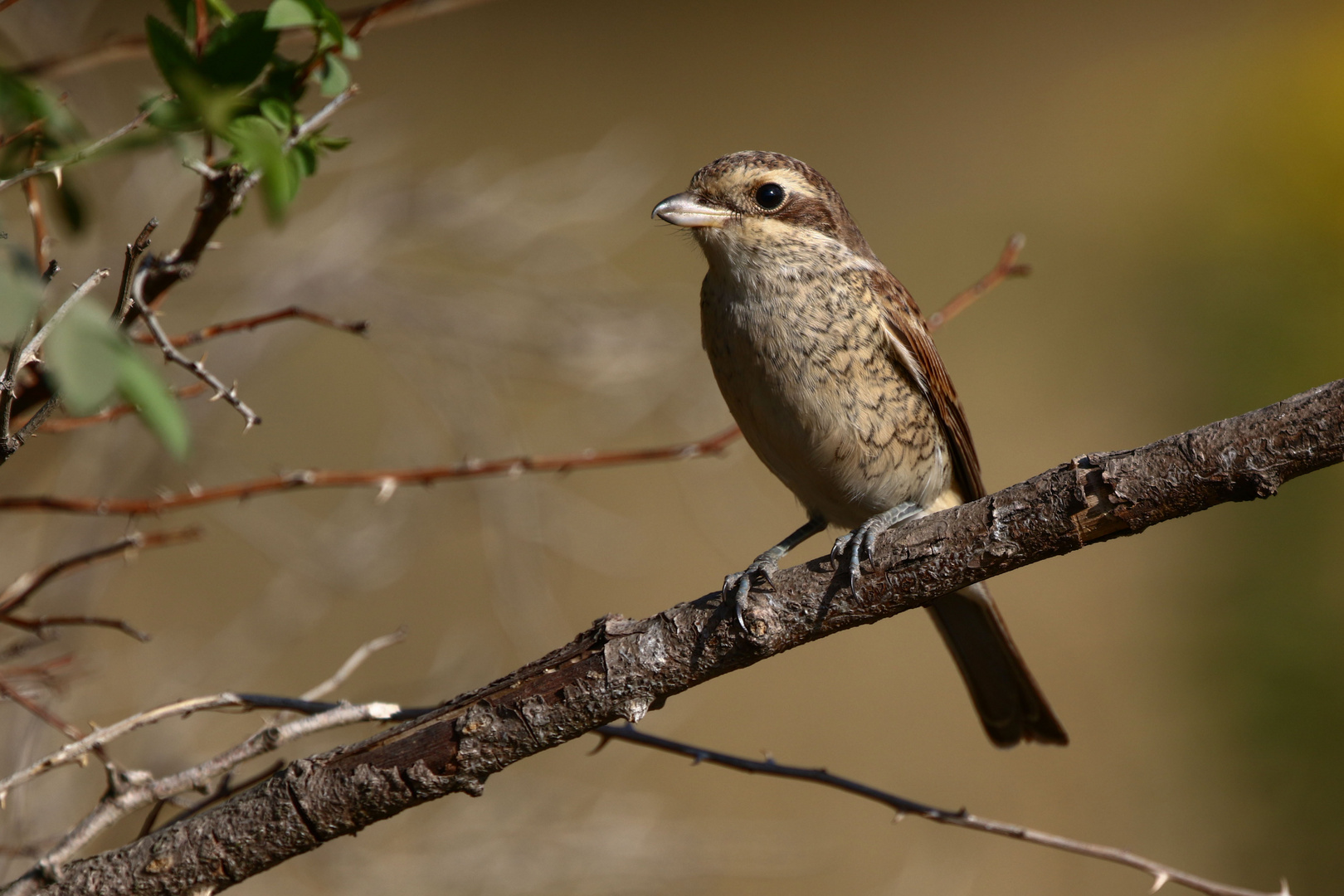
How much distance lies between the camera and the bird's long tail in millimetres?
2594

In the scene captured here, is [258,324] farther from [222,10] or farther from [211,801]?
[211,801]

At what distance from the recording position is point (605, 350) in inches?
120

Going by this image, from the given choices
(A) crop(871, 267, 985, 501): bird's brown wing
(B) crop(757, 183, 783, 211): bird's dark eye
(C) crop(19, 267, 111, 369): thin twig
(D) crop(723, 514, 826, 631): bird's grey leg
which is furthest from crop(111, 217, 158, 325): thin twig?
(A) crop(871, 267, 985, 501): bird's brown wing

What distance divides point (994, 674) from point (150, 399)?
233 centimetres

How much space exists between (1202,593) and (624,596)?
10.1 feet

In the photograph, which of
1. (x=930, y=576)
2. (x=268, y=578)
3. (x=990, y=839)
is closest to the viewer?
(x=930, y=576)

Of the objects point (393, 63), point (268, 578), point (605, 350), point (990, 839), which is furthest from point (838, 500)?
point (393, 63)

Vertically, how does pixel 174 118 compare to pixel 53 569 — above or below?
above

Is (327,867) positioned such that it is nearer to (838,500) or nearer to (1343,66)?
(838,500)

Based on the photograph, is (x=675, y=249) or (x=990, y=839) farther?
(x=675, y=249)

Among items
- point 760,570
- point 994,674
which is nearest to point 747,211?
point 760,570

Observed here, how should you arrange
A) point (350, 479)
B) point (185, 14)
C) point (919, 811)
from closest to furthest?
point (185, 14)
point (919, 811)
point (350, 479)

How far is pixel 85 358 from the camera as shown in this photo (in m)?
0.64

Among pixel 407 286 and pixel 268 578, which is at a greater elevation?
pixel 407 286
